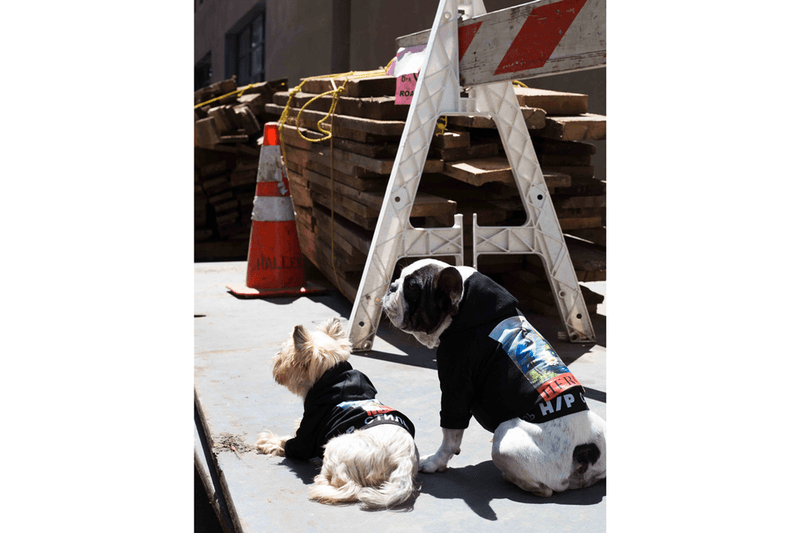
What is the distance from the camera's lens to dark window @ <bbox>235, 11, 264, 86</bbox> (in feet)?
51.4

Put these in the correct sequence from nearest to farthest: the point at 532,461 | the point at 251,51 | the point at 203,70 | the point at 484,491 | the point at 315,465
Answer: the point at 532,461, the point at 484,491, the point at 315,465, the point at 251,51, the point at 203,70

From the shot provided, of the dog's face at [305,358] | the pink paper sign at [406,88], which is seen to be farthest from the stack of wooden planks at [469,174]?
the dog's face at [305,358]

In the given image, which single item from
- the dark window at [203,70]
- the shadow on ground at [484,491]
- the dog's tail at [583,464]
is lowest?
the shadow on ground at [484,491]

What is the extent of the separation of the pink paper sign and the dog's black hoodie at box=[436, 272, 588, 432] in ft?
6.82

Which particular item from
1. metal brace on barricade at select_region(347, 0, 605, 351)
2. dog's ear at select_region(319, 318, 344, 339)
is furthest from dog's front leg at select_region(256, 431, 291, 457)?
metal brace on barricade at select_region(347, 0, 605, 351)

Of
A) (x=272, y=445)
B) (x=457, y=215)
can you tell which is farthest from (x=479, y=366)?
(x=457, y=215)

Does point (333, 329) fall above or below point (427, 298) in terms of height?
below

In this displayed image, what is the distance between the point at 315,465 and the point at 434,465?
0.54 m

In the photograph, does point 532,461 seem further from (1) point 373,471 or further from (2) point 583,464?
(1) point 373,471

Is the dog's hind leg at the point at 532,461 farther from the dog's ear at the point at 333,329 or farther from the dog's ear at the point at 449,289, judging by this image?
the dog's ear at the point at 333,329

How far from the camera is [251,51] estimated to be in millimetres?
16766

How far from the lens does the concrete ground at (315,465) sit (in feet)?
7.93

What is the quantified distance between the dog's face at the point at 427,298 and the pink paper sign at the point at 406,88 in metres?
2.03

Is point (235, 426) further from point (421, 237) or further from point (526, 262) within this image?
point (526, 262)
